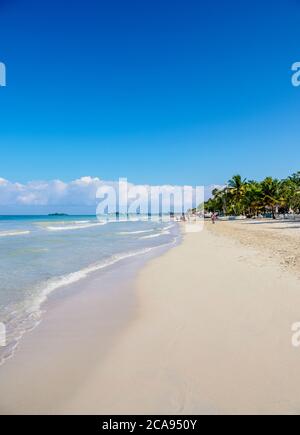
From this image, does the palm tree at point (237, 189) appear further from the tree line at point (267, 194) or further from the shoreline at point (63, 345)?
the shoreline at point (63, 345)

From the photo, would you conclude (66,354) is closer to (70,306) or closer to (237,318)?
(70,306)

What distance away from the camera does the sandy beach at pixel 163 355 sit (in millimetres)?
3312

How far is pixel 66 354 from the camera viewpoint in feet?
15.0

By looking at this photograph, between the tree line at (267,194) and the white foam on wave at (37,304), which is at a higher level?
the tree line at (267,194)

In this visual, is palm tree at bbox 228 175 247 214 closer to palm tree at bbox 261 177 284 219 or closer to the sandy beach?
palm tree at bbox 261 177 284 219

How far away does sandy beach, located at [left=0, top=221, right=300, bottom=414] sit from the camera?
10.9ft

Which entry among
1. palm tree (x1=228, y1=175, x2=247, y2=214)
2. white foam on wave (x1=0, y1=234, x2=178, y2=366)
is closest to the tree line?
palm tree (x1=228, y1=175, x2=247, y2=214)

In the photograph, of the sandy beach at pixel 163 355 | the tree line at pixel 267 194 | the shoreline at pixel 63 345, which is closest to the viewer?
the sandy beach at pixel 163 355

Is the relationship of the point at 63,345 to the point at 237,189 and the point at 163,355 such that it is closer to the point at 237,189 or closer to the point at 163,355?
the point at 163,355

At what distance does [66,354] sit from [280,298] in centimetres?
474

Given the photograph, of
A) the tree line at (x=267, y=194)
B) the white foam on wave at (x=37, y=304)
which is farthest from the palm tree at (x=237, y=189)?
the white foam on wave at (x=37, y=304)

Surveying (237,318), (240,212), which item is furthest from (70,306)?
(240,212)
